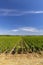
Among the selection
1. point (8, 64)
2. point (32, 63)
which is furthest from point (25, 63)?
point (8, 64)

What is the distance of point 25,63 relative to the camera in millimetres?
4578

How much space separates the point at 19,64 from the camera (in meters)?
4.45

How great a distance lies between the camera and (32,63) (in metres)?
4.57

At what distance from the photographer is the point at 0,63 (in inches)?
179

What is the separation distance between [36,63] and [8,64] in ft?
2.71

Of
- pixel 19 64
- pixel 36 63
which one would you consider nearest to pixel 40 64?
pixel 36 63

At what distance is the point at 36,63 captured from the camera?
15.0 ft

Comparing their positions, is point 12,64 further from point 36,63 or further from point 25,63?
point 36,63

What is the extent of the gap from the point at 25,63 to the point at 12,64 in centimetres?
41

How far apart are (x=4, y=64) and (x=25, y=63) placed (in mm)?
623

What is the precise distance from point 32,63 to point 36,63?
0.39 ft

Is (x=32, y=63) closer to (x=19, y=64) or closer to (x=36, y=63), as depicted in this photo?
(x=36, y=63)

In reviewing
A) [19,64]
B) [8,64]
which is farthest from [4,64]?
[19,64]

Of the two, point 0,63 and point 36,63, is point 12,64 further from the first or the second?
point 36,63
